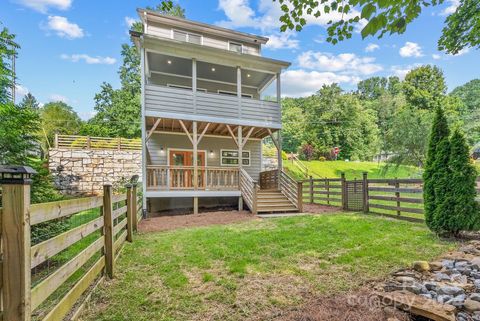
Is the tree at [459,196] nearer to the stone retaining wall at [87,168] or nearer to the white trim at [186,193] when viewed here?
the white trim at [186,193]

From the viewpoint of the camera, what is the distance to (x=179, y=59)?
10539mm

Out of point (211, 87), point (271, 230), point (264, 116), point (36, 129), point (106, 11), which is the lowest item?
point (271, 230)

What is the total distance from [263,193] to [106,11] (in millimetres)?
13507

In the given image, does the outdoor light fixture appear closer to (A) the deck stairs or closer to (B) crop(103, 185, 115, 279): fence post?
(B) crop(103, 185, 115, 279): fence post

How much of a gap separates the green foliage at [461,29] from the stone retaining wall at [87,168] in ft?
50.0

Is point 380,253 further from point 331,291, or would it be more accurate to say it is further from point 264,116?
point 264,116

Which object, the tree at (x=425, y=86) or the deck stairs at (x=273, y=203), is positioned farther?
the tree at (x=425, y=86)

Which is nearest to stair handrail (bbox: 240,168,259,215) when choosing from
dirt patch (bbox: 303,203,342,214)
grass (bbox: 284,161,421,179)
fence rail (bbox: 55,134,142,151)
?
dirt patch (bbox: 303,203,342,214)

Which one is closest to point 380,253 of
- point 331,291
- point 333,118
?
point 331,291

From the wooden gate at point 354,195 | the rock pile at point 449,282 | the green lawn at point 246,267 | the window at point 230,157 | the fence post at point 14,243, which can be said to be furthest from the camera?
the window at point 230,157

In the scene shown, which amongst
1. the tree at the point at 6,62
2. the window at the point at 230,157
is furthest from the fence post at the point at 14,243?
the window at the point at 230,157

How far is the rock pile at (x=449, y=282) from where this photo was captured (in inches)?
97.3

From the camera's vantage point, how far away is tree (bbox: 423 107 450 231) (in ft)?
17.0

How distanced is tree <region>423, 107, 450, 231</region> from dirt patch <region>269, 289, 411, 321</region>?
3.59 m
